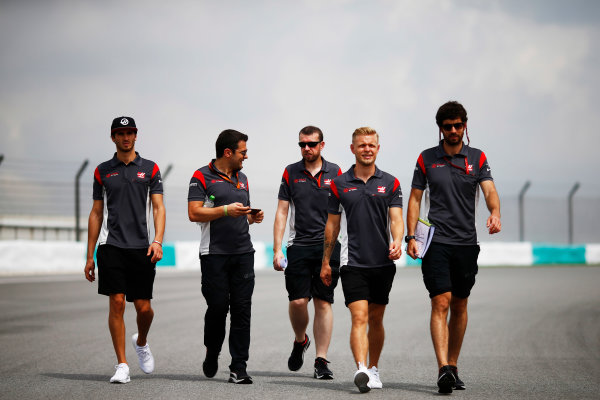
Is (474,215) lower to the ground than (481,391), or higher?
higher

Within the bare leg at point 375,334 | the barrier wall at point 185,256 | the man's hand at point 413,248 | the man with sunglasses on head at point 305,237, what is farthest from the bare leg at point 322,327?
the barrier wall at point 185,256

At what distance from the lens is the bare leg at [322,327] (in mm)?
7121

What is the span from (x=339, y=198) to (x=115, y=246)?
1.82m

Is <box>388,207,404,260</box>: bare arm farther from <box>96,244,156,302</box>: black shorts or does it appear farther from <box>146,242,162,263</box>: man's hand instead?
<box>96,244,156,302</box>: black shorts

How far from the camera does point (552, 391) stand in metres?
6.16

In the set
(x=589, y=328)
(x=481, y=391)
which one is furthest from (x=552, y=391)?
(x=589, y=328)

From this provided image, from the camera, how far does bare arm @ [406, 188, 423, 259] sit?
253 inches

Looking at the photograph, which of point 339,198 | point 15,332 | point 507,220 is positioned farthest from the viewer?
point 507,220

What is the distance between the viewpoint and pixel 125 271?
269 inches

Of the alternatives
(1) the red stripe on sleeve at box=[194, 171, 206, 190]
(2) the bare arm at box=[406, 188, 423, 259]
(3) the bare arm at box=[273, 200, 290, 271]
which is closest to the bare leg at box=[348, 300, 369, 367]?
(2) the bare arm at box=[406, 188, 423, 259]

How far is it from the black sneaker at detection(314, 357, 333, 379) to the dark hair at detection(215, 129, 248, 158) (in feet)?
6.11

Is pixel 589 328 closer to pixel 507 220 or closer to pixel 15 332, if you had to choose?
pixel 15 332

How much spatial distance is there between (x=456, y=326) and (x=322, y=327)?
3.96ft

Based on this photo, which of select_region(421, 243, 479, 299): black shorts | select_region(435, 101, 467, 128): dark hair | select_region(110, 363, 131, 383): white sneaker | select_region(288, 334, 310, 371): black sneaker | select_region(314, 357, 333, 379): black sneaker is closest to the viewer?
select_region(421, 243, 479, 299): black shorts
